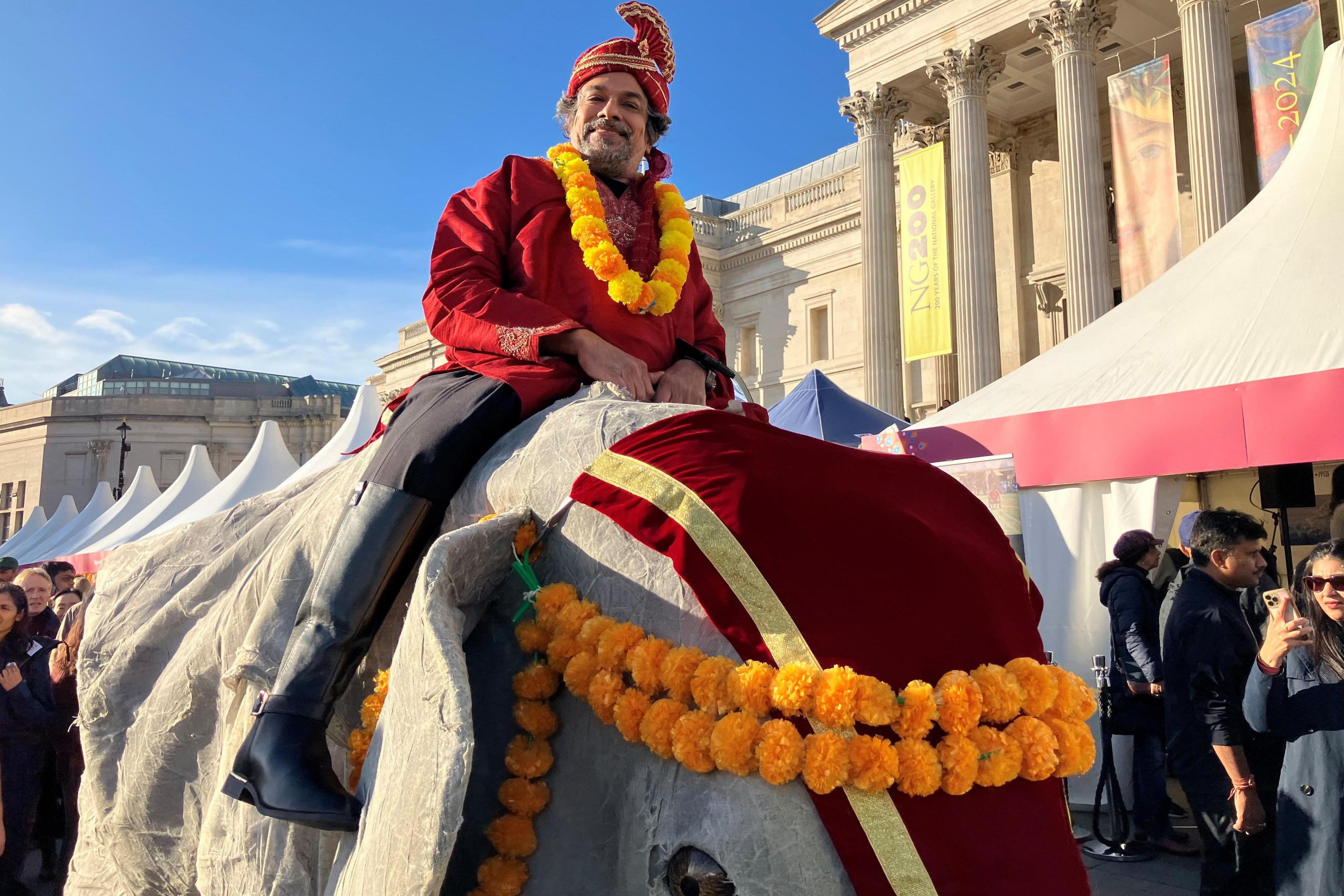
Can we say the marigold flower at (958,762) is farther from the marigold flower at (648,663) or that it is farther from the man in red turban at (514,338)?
the man in red turban at (514,338)

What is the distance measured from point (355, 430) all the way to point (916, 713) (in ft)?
50.9

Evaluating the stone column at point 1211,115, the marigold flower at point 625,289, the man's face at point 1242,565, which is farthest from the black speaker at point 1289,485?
the stone column at point 1211,115

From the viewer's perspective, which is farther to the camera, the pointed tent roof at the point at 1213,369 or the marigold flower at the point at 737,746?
the pointed tent roof at the point at 1213,369

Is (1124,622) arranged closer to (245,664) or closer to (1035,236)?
(245,664)

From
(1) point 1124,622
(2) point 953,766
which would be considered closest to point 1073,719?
(2) point 953,766

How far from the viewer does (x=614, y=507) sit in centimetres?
168

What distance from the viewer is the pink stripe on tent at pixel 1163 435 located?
21.4 feet

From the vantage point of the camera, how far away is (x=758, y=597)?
1.49 m

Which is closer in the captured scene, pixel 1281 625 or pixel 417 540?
pixel 417 540

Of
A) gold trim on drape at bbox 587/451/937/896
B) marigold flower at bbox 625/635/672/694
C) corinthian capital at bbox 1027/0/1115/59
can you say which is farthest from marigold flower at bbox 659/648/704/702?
corinthian capital at bbox 1027/0/1115/59

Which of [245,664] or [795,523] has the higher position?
[795,523]

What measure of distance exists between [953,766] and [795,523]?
0.42 meters

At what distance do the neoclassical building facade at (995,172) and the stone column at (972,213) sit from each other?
1.6 inches

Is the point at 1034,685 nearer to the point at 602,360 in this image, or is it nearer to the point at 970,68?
the point at 602,360
